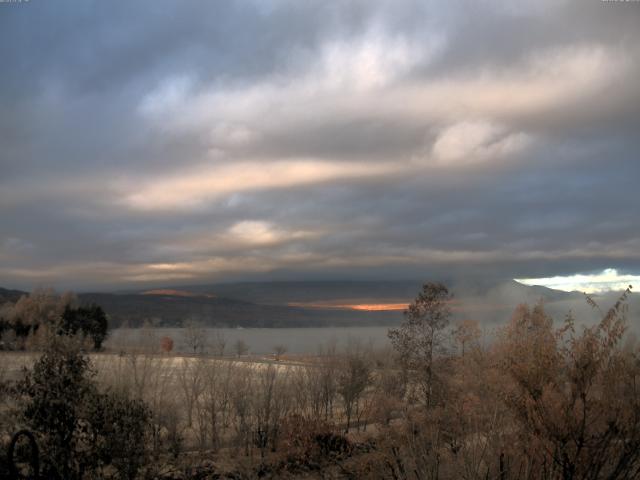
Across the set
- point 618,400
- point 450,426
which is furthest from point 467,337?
point 618,400

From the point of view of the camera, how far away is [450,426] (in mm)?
14648

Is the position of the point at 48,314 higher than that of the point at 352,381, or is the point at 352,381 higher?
the point at 48,314

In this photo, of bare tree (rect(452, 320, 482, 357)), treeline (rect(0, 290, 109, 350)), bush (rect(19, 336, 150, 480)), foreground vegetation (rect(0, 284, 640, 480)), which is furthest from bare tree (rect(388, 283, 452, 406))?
treeline (rect(0, 290, 109, 350))

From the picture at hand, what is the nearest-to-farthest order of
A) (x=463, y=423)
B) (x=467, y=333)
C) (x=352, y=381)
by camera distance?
(x=463, y=423)
(x=467, y=333)
(x=352, y=381)

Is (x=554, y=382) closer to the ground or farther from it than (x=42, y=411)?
farther from it

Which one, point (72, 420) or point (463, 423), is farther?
point (463, 423)

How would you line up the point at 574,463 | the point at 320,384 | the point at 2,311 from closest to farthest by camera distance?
1. the point at 574,463
2. the point at 320,384
3. the point at 2,311

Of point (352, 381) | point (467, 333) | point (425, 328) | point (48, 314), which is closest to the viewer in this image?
point (467, 333)

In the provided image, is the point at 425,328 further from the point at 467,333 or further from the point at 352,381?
the point at 352,381

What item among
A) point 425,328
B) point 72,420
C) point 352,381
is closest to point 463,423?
point 72,420

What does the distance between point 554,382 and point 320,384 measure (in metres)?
18.0

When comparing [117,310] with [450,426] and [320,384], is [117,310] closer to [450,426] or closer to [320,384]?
[320,384]

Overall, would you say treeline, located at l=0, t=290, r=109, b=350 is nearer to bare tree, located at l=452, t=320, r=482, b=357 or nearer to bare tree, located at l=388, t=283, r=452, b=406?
bare tree, located at l=388, t=283, r=452, b=406

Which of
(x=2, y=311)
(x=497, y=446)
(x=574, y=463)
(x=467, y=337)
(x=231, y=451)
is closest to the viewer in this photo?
(x=574, y=463)
